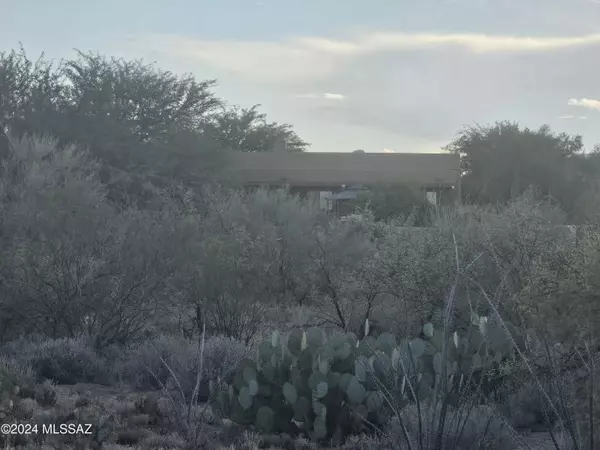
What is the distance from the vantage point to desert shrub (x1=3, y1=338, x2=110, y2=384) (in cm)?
1062

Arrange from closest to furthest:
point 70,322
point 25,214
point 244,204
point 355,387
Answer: point 355,387
point 70,322
point 25,214
point 244,204

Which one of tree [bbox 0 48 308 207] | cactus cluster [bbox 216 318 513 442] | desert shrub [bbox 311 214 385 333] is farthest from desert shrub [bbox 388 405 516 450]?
tree [bbox 0 48 308 207]

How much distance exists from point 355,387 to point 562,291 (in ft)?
7.15

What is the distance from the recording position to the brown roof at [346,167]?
39.9m

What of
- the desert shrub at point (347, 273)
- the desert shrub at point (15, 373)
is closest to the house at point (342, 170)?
the desert shrub at point (347, 273)

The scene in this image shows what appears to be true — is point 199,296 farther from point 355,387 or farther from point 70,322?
point 355,387

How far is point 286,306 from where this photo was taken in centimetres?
1572

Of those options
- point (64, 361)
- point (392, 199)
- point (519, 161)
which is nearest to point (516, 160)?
point (519, 161)

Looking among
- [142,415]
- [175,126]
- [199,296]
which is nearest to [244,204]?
[199,296]

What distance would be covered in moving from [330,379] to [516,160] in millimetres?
35689

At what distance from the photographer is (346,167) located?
4184 centimetres

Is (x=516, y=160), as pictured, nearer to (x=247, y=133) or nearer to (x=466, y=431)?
(x=247, y=133)

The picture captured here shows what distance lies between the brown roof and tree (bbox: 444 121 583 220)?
1.58 m

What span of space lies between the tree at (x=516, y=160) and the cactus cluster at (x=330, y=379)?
30733 millimetres
